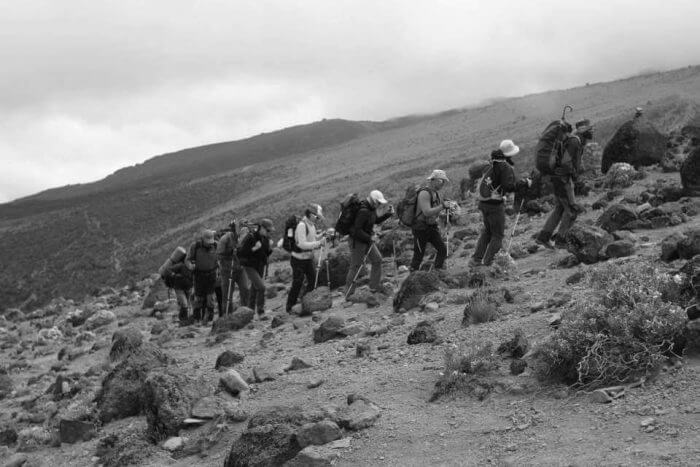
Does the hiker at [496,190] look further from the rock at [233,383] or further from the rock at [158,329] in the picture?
the rock at [158,329]

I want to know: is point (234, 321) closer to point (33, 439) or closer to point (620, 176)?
point (33, 439)

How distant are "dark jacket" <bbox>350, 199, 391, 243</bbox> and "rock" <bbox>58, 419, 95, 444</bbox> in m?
5.08

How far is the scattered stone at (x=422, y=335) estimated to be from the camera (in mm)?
8656

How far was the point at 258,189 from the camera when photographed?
6744cm

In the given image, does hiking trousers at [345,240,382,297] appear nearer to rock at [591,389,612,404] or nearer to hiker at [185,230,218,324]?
hiker at [185,230,218,324]

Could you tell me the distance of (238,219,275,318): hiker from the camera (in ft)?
43.9

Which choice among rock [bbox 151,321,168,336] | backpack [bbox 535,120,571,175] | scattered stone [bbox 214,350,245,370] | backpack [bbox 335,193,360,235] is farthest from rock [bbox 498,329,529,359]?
rock [bbox 151,321,168,336]

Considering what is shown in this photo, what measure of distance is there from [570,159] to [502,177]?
4.24 feet

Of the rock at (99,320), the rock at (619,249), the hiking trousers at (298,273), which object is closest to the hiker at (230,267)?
the hiking trousers at (298,273)

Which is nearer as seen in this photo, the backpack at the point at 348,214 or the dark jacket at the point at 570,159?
the dark jacket at the point at 570,159

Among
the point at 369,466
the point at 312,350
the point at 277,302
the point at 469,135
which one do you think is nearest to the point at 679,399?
the point at 369,466

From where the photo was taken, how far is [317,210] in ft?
42.2

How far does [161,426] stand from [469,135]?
168 ft

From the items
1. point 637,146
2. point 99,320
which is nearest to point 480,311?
point 637,146
